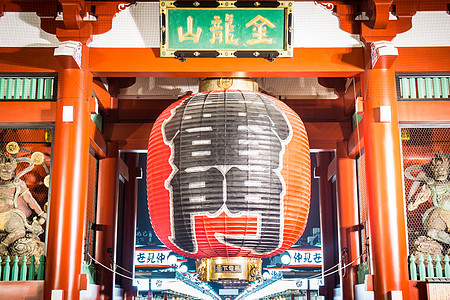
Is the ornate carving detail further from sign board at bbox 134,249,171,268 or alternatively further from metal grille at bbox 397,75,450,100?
sign board at bbox 134,249,171,268

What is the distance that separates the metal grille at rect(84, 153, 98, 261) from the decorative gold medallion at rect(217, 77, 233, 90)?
241cm

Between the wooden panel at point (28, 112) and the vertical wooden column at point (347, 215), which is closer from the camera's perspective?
the wooden panel at point (28, 112)

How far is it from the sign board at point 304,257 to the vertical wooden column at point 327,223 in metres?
3.45

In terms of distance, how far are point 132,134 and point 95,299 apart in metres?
2.36

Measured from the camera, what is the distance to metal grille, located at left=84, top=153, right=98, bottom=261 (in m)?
6.97

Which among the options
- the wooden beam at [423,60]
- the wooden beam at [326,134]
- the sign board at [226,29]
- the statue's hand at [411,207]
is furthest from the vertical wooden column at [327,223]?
the sign board at [226,29]

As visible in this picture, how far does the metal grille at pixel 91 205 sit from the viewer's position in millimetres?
6973

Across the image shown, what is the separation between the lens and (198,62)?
19.4 ft

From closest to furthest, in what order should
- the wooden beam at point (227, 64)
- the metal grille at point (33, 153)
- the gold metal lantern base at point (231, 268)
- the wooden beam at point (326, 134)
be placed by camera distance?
the gold metal lantern base at point (231, 268), the wooden beam at point (227, 64), the metal grille at point (33, 153), the wooden beam at point (326, 134)

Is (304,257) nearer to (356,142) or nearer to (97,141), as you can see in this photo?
(356,142)

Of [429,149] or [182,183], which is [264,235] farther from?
[429,149]

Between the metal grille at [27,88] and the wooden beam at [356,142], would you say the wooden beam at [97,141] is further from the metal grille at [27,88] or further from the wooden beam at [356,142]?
the wooden beam at [356,142]

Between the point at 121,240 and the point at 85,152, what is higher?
the point at 85,152

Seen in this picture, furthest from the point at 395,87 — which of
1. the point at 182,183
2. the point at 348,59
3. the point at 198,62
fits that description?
the point at 182,183
